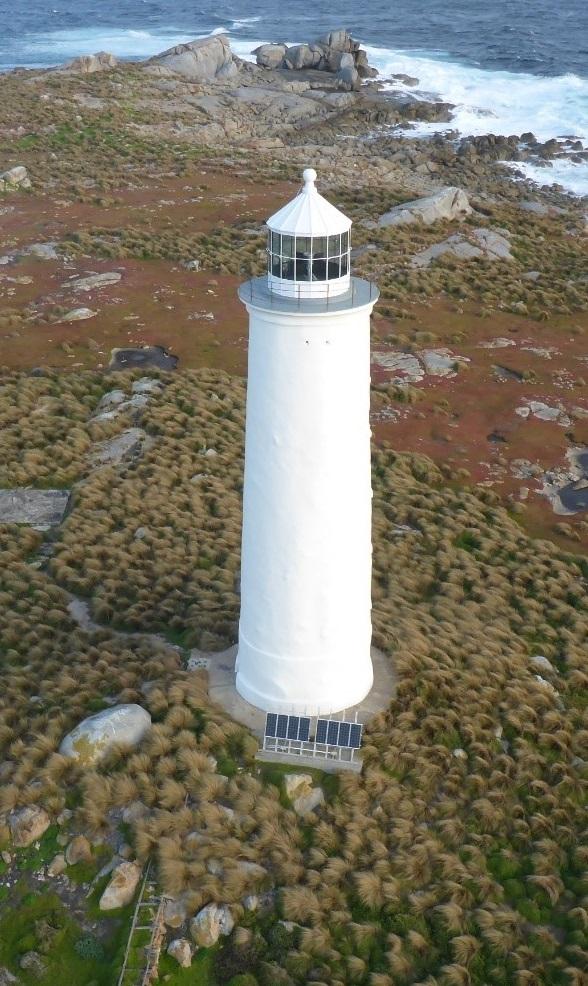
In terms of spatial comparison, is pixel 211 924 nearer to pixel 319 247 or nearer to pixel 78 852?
pixel 78 852

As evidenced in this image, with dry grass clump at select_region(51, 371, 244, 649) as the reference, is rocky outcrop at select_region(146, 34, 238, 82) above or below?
above

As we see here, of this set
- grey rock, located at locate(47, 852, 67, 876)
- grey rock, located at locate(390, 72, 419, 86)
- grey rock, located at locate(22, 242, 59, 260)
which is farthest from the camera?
grey rock, located at locate(390, 72, 419, 86)

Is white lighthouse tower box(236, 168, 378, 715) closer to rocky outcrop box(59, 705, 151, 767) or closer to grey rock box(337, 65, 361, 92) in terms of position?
rocky outcrop box(59, 705, 151, 767)

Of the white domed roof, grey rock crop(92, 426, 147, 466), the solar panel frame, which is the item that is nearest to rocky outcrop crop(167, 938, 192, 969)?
the solar panel frame

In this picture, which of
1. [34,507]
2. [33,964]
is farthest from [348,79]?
[33,964]

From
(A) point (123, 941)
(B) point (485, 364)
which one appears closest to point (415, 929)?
(A) point (123, 941)

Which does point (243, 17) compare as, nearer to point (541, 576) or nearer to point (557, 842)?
point (541, 576)
